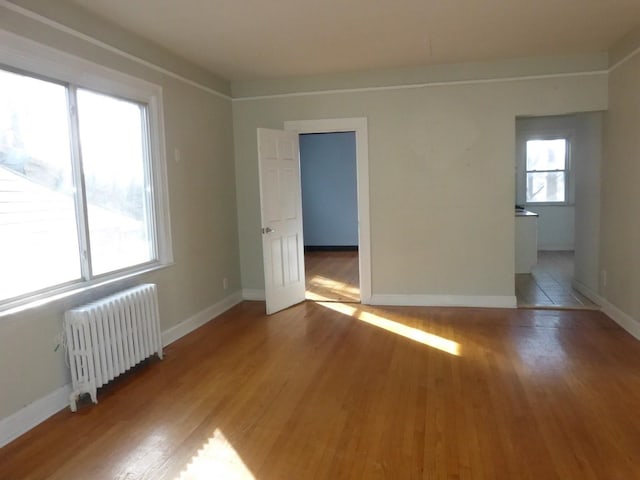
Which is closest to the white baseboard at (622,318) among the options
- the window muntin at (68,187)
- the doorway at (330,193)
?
the window muntin at (68,187)

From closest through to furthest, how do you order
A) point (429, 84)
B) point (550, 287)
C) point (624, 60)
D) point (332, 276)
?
1. point (624, 60)
2. point (429, 84)
3. point (550, 287)
4. point (332, 276)

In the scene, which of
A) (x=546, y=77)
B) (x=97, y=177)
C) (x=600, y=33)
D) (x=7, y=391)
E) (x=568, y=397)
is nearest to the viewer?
(x=7, y=391)

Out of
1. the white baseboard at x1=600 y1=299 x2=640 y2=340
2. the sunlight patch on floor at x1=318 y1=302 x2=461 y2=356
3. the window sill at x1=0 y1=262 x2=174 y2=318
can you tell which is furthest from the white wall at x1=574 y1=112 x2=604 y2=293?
the window sill at x1=0 y1=262 x2=174 y2=318

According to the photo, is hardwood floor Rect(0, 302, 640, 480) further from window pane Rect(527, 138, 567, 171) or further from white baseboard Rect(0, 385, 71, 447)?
window pane Rect(527, 138, 567, 171)

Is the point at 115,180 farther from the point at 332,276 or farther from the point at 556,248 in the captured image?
the point at 556,248

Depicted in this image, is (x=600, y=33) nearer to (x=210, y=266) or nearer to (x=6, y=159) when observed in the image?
(x=210, y=266)

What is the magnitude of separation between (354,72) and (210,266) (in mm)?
2602

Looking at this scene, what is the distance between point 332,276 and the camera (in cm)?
718

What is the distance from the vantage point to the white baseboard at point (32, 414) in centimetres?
268

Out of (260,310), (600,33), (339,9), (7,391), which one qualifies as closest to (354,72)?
(339,9)

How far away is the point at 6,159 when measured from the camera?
2771 mm

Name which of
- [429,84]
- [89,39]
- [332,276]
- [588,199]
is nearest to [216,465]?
[89,39]

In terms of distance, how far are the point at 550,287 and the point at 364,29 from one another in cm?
402

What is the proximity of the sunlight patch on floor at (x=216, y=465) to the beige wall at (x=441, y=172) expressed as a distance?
3.20 metres
